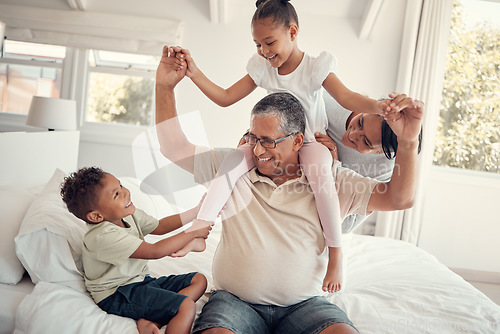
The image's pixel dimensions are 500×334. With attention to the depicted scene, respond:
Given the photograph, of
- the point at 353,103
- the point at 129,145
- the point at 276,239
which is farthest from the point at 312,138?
the point at 129,145

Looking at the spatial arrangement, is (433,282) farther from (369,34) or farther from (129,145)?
(129,145)

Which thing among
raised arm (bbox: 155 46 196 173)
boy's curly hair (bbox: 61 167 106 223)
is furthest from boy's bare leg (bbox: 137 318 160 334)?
raised arm (bbox: 155 46 196 173)

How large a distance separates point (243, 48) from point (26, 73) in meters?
2.27

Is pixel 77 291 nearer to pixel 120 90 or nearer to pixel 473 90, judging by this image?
pixel 120 90

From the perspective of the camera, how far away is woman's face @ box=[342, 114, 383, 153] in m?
1.88

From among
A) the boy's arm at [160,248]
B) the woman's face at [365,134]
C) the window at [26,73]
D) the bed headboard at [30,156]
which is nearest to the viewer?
the boy's arm at [160,248]

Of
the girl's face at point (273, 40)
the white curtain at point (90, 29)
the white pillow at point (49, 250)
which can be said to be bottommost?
the white pillow at point (49, 250)

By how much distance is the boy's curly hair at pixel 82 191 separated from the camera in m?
1.56

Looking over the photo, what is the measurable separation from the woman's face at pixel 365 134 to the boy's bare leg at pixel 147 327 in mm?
1042

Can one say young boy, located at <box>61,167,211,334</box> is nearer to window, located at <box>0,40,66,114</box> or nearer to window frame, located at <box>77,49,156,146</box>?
window frame, located at <box>77,49,156,146</box>

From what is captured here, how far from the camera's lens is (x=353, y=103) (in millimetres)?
1701

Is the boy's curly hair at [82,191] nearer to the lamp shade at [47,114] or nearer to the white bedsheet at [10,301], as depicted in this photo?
the white bedsheet at [10,301]

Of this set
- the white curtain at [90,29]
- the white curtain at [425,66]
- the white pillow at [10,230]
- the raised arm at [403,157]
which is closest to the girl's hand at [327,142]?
the raised arm at [403,157]

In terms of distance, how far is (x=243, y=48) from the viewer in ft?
14.6
